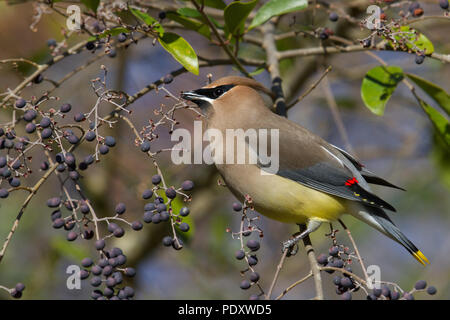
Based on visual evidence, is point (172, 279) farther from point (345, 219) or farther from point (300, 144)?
point (300, 144)

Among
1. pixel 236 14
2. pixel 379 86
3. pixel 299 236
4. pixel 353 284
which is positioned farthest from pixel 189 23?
pixel 353 284

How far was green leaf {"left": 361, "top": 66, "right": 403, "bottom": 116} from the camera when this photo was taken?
2.76m

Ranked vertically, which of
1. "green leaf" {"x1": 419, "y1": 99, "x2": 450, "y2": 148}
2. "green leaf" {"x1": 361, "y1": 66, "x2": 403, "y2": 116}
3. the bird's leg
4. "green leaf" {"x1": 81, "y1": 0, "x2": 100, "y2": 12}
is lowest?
the bird's leg

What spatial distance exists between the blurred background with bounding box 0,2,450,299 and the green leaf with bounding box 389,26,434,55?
2.86ft

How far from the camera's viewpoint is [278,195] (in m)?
2.71

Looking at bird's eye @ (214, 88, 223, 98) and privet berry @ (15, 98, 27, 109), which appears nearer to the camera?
privet berry @ (15, 98, 27, 109)

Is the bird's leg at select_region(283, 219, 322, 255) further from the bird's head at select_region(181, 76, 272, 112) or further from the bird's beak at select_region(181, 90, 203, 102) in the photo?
the bird's beak at select_region(181, 90, 203, 102)

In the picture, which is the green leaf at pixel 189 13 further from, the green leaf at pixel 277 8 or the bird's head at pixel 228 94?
the bird's head at pixel 228 94

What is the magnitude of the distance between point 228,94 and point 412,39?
2.81 ft

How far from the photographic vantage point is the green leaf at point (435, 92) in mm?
2773

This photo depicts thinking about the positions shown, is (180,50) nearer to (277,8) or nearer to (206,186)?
(277,8)

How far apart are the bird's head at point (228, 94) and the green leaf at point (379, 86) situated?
0.44 meters

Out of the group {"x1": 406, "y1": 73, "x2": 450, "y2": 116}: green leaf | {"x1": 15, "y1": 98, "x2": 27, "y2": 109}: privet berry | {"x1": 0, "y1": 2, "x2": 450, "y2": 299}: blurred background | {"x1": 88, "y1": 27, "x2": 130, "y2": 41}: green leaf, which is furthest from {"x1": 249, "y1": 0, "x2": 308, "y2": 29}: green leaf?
{"x1": 15, "y1": 98, "x2": 27, "y2": 109}: privet berry
